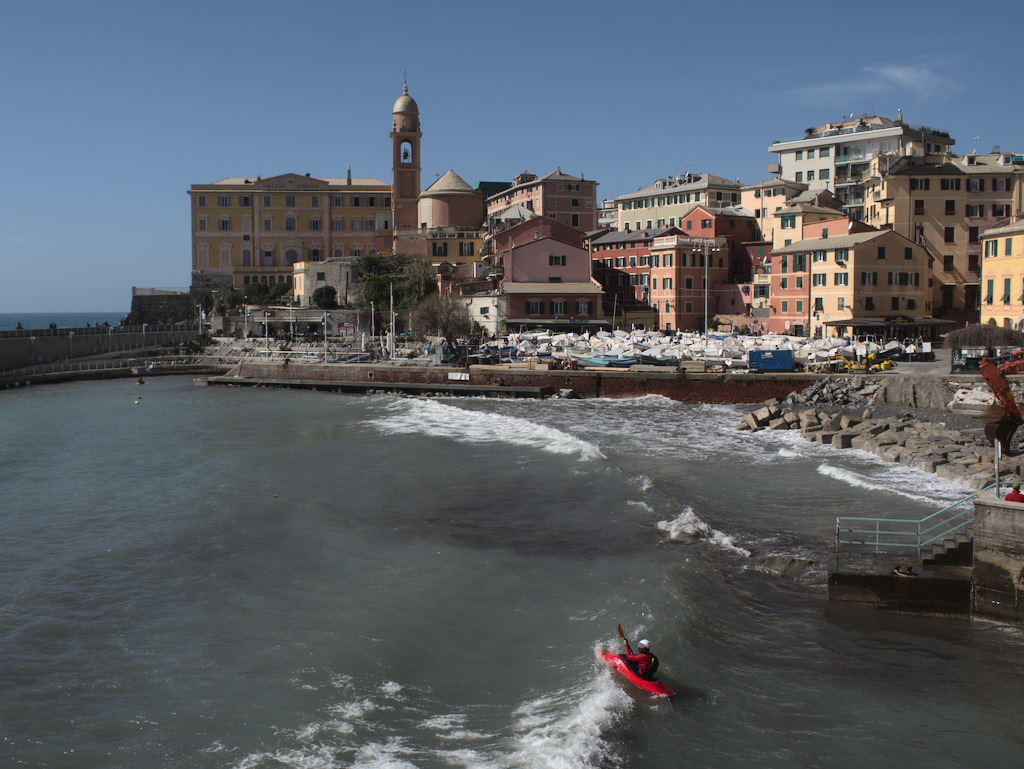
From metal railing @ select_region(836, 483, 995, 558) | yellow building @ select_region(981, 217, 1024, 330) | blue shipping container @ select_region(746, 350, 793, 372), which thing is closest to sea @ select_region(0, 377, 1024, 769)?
metal railing @ select_region(836, 483, 995, 558)

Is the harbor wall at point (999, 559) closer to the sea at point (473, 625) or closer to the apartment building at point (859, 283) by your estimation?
the sea at point (473, 625)

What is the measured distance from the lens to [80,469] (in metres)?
29.3

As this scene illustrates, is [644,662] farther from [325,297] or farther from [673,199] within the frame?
[673,199]

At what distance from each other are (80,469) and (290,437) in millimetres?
7976

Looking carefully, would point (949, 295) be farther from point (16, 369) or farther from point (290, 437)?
point (16, 369)

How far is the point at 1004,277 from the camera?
46969mm

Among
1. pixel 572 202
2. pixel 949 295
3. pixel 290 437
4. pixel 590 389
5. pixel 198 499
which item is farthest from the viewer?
pixel 572 202

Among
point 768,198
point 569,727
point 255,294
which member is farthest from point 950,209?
point 569,727

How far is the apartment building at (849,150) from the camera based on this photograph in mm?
71312

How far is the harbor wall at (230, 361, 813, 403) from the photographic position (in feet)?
142

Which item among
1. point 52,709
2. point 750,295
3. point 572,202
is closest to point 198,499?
point 52,709

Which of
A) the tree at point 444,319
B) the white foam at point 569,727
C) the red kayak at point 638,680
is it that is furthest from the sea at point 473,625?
the tree at point 444,319

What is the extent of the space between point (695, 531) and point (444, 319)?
4094 cm

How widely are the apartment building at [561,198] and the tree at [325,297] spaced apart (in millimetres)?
18381
